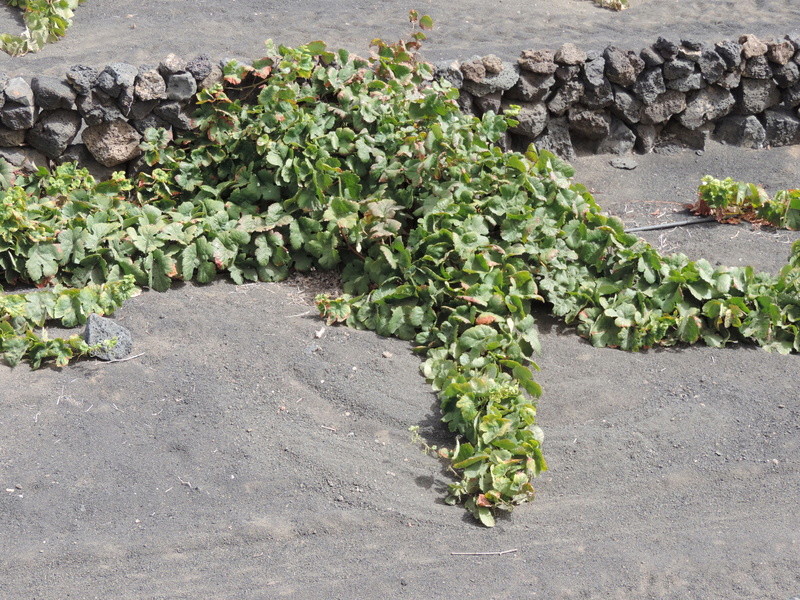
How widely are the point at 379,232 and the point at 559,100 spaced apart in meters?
2.70

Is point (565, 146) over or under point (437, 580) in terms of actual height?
over

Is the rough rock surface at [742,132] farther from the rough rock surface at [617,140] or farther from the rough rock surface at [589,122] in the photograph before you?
the rough rock surface at [589,122]

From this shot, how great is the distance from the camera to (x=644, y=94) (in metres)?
7.34

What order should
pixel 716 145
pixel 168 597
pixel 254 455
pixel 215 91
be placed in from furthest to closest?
pixel 716 145 < pixel 215 91 < pixel 254 455 < pixel 168 597

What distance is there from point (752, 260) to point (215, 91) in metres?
3.70

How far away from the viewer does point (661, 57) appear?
288 inches

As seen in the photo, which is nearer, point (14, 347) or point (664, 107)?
point (14, 347)

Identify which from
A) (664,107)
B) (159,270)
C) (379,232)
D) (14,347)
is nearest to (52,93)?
(159,270)

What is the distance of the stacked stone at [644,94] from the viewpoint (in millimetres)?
6918

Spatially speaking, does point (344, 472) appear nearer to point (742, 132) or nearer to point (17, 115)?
point (17, 115)

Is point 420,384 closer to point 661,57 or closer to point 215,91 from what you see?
point 215,91

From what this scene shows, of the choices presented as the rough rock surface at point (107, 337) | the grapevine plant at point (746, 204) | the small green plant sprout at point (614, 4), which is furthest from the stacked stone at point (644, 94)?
the rough rock surface at point (107, 337)

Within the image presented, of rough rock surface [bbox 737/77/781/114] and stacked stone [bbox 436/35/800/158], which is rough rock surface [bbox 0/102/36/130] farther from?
rough rock surface [bbox 737/77/781/114]

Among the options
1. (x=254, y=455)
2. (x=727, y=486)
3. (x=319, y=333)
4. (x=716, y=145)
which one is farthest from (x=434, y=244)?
(x=716, y=145)
